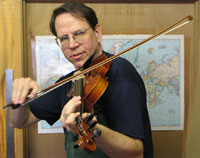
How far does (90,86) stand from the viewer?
0.81 meters

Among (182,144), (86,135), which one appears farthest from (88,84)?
(182,144)

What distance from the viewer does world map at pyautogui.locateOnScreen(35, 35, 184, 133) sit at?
4.22ft

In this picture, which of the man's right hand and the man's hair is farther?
the man's hair

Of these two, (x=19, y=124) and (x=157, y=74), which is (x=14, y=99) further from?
(x=157, y=74)

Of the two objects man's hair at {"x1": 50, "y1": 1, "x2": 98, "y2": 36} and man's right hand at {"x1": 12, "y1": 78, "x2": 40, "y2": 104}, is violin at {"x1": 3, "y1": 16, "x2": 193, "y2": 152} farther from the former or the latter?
man's hair at {"x1": 50, "y1": 1, "x2": 98, "y2": 36}

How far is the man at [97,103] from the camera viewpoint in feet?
2.38

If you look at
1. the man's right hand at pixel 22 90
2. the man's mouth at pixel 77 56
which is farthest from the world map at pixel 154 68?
the man's right hand at pixel 22 90

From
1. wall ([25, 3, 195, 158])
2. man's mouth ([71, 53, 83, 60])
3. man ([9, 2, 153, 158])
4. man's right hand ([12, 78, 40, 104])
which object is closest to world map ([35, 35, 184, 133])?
wall ([25, 3, 195, 158])

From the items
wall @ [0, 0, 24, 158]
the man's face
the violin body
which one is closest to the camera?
the violin body

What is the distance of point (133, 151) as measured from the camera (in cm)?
75

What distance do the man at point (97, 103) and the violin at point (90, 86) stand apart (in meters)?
0.02

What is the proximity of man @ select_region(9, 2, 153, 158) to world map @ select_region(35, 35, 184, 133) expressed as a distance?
247mm

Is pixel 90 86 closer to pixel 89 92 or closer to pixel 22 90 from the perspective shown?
pixel 89 92

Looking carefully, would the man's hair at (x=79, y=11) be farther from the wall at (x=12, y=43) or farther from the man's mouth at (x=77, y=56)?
the wall at (x=12, y=43)
